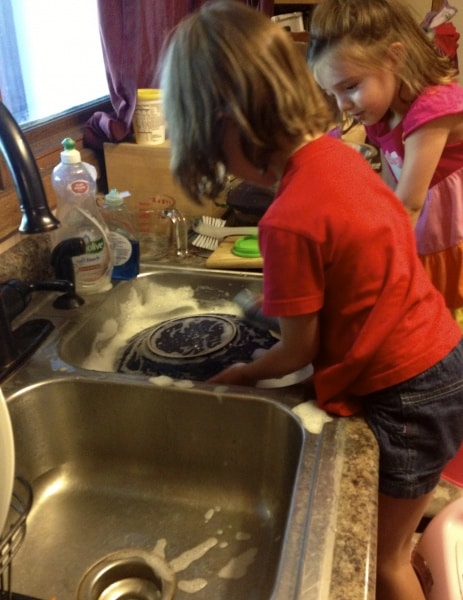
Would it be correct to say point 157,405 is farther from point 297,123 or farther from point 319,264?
point 297,123

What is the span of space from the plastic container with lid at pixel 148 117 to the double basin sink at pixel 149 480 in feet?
1.96

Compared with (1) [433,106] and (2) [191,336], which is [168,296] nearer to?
(2) [191,336]

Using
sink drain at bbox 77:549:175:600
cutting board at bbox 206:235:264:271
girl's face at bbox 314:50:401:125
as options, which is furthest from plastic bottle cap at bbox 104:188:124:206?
sink drain at bbox 77:549:175:600

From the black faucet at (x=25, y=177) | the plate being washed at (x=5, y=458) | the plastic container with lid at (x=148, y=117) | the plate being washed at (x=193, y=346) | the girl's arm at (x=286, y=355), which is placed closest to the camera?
the plate being washed at (x=5, y=458)

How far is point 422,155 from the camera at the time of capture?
112cm

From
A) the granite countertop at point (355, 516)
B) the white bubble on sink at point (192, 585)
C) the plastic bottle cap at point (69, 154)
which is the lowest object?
the white bubble on sink at point (192, 585)

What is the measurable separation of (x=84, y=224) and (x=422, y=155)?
65 centimetres

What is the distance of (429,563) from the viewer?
3.63 ft

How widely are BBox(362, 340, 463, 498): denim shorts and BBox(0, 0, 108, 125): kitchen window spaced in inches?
35.9

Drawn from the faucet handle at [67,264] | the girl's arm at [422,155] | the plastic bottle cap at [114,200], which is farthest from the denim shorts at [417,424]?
the plastic bottle cap at [114,200]

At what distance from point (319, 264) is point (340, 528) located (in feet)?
0.96

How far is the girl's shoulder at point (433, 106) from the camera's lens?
3.60ft

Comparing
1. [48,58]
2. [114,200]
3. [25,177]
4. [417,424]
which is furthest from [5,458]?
[48,58]

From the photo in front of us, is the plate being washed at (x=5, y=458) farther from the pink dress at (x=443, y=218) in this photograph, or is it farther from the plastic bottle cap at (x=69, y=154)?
the pink dress at (x=443, y=218)
